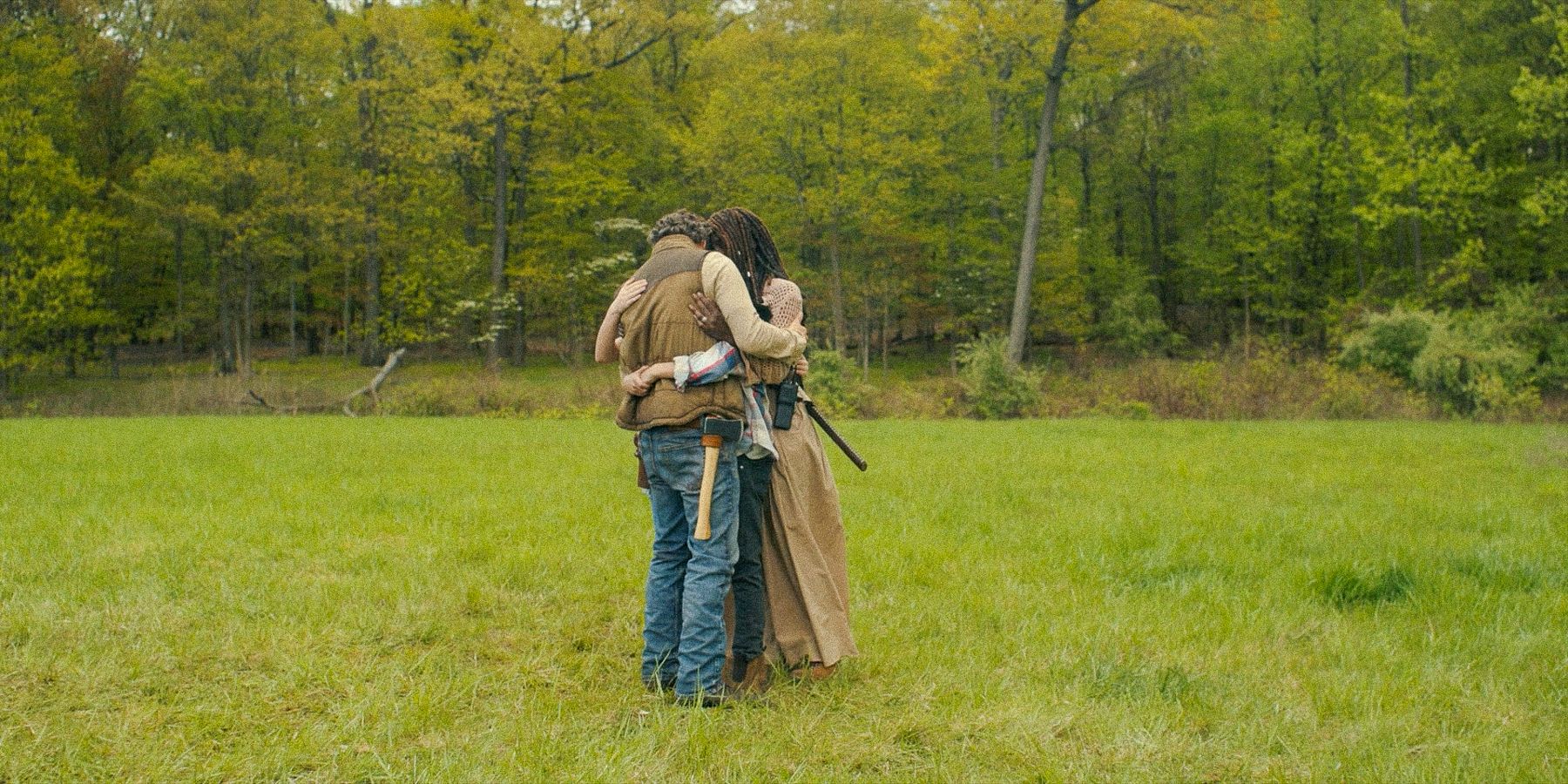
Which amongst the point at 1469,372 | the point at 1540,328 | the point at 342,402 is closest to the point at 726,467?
the point at 1469,372

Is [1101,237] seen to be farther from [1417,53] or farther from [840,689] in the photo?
[840,689]

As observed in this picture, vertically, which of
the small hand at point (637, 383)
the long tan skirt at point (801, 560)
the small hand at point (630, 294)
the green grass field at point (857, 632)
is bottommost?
the green grass field at point (857, 632)

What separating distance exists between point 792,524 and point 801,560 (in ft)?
0.51

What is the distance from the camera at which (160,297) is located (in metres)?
39.7

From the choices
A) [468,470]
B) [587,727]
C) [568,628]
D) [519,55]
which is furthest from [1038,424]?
[519,55]

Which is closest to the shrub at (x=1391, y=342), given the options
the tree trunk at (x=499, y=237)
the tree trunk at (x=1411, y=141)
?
the tree trunk at (x=1411, y=141)

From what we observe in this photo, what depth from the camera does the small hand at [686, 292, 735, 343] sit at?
164 inches

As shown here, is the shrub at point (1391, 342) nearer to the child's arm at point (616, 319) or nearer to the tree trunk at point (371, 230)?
the child's arm at point (616, 319)

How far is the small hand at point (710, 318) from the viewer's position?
416 centimetres

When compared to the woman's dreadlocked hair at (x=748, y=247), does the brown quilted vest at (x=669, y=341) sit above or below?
below

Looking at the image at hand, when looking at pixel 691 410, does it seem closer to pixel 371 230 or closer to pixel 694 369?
pixel 694 369

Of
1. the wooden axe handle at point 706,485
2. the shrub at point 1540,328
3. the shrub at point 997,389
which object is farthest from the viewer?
the shrub at point 1540,328

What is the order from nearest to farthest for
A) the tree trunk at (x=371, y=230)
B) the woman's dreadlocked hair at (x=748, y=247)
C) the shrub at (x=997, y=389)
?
the woman's dreadlocked hair at (x=748, y=247)
the shrub at (x=997, y=389)
the tree trunk at (x=371, y=230)

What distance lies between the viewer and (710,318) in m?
4.16
